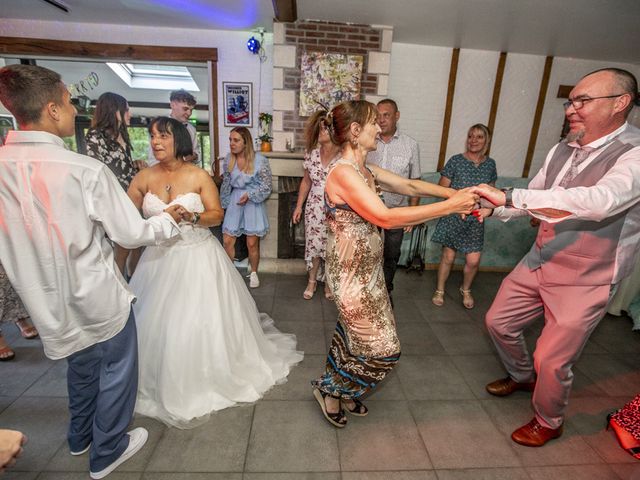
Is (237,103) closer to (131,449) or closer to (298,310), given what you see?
(298,310)

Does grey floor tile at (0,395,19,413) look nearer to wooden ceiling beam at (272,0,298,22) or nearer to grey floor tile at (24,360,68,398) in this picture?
grey floor tile at (24,360,68,398)

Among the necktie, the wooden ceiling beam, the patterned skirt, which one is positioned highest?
the wooden ceiling beam

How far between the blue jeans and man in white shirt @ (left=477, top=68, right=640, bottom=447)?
6.00ft

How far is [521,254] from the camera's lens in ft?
16.0

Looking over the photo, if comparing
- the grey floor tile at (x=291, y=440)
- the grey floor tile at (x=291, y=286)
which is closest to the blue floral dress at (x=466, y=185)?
the grey floor tile at (x=291, y=286)

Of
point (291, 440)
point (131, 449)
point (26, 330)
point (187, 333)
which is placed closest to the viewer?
point (131, 449)

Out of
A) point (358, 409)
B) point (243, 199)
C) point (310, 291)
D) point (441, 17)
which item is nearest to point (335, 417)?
point (358, 409)

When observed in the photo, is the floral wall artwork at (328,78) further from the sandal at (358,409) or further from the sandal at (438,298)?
the sandal at (358,409)

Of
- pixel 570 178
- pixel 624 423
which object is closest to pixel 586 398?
pixel 624 423

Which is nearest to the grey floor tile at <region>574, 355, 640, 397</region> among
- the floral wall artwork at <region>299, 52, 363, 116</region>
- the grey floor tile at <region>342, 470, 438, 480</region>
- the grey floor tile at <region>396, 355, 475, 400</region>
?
the grey floor tile at <region>396, 355, 475, 400</region>

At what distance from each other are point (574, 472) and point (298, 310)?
226cm

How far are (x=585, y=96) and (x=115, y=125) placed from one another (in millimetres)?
3205

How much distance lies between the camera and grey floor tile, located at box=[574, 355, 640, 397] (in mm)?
2506

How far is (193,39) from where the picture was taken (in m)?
4.24
